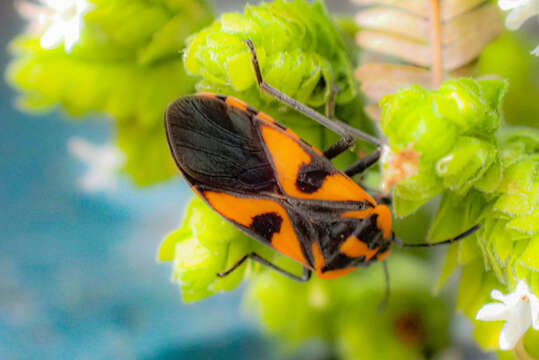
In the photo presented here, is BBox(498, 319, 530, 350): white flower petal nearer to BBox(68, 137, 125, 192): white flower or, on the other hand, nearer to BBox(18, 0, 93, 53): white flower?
BBox(18, 0, 93, 53): white flower

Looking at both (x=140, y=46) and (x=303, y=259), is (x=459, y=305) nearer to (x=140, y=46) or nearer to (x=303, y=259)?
(x=303, y=259)

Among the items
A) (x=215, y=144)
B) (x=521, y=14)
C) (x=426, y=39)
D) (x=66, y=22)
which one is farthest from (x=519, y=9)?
(x=66, y=22)

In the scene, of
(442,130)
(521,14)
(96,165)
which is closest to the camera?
(442,130)

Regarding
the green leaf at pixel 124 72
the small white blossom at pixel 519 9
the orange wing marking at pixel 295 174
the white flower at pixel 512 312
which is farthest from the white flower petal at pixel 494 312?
the green leaf at pixel 124 72

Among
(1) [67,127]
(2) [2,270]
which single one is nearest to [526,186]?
(2) [2,270]

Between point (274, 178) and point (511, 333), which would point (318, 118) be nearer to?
point (274, 178)

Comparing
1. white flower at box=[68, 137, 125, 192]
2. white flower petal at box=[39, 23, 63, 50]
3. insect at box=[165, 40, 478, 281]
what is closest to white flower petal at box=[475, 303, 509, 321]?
insect at box=[165, 40, 478, 281]

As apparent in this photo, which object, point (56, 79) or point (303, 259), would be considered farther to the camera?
point (56, 79)
